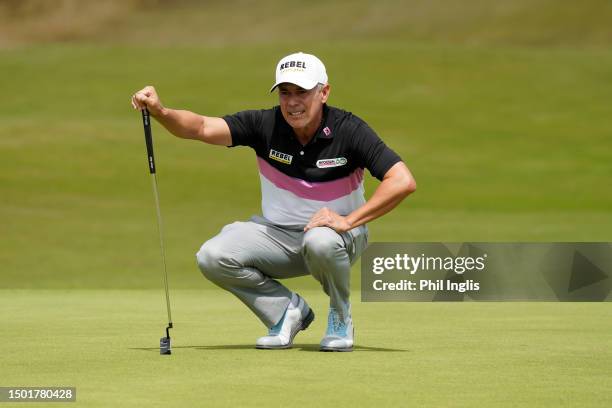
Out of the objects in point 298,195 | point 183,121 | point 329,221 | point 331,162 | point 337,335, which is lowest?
point 337,335

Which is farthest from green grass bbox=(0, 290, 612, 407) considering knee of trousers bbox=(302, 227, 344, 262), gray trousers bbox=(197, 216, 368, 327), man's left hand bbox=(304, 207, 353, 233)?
man's left hand bbox=(304, 207, 353, 233)

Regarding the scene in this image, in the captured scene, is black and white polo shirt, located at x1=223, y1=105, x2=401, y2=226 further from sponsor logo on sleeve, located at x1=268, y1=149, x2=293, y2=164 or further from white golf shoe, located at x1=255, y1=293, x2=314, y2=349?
white golf shoe, located at x1=255, y1=293, x2=314, y2=349

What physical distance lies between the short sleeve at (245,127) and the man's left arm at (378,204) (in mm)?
725

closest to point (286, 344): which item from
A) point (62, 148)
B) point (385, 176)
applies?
point (385, 176)

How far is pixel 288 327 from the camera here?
8.16 metres

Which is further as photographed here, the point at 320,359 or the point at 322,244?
the point at 322,244

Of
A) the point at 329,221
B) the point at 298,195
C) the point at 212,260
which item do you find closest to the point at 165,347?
the point at 212,260

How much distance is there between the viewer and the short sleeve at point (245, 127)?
8180 millimetres

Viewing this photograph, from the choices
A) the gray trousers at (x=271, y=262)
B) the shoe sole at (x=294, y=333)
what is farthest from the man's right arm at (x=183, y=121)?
the shoe sole at (x=294, y=333)

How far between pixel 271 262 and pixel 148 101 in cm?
124

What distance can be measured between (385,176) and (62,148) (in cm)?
2373

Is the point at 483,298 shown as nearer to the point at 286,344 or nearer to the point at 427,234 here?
the point at 286,344

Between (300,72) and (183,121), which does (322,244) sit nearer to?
(300,72)

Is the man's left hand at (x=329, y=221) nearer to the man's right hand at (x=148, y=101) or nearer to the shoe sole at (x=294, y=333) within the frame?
the shoe sole at (x=294, y=333)
